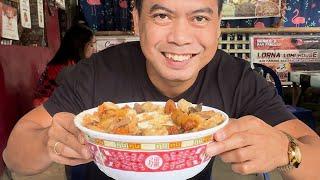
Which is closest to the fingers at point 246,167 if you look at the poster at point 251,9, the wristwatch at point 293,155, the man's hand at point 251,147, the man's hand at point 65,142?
the man's hand at point 251,147

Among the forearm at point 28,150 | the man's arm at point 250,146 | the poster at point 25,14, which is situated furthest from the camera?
the poster at point 25,14

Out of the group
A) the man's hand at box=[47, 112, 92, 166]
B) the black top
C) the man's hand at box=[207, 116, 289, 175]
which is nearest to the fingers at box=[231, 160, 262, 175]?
the man's hand at box=[207, 116, 289, 175]

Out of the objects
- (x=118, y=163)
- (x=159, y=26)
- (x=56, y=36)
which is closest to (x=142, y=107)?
(x=118, y=163)

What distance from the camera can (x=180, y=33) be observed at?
1209 mm

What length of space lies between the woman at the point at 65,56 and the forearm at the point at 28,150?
88.5 inches

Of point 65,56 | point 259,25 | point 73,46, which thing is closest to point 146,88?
point 65,56

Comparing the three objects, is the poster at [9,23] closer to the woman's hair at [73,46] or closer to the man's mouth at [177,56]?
the woman's hair at [73,46]

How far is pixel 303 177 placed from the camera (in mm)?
1159

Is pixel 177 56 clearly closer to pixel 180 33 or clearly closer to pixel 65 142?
pixel 180 33

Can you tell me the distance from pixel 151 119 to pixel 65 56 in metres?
3.19

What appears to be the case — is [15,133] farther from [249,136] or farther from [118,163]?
[249,136]

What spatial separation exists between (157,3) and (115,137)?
594 millimetres

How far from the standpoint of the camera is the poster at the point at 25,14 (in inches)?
154

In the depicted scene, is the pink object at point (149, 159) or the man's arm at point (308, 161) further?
the man's arm at point (308, 161)
